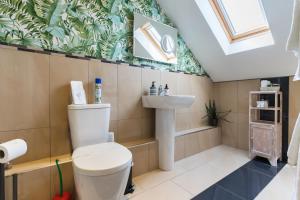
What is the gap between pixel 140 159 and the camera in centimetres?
178

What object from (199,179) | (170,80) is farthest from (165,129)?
(170,80)

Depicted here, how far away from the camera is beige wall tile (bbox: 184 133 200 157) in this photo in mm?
2291

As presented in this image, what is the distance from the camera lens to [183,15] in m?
2.14

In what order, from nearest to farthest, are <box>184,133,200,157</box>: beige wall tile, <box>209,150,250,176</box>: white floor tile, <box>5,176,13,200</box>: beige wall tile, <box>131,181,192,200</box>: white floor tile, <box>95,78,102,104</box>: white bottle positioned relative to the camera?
<box>5,176,13,200</box>: beige wall tile < <box>131,181,192,200</box>: white floor tile < <box>95,78,102,104</box>: white bottle < <box>209,150,250,176</box>: white floor tile < <box>184,133,200,157</box>: beige wall tile

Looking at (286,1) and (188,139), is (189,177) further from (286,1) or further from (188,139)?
(286,1)

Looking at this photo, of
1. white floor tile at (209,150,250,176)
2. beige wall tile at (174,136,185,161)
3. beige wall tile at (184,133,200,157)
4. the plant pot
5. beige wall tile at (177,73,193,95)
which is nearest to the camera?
white floor tile at (209,150,250,176)

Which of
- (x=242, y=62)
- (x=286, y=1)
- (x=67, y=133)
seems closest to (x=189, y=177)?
(x=67, y=133)

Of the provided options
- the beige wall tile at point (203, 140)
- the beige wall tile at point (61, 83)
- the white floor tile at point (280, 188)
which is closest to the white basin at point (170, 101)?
the beige wall tile at point (61, 83)

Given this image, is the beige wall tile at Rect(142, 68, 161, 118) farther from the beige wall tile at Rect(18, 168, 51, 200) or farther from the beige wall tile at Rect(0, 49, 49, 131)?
the beige wall tile at Rect(18, 168, 51, 200)

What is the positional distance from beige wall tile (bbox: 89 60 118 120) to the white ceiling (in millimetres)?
1187

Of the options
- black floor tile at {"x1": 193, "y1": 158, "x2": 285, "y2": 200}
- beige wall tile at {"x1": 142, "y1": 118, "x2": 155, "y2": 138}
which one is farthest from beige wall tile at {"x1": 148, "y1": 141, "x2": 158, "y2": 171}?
black floor tile at {"x1": 193, "y1": 158, "x2": 285, "y2": 200}

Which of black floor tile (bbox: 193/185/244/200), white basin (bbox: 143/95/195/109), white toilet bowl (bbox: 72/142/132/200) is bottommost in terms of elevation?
black floor tile (bbox: 193/185/244/200)

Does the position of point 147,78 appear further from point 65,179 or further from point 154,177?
point 65,179

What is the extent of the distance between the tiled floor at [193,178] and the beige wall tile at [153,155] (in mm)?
72
